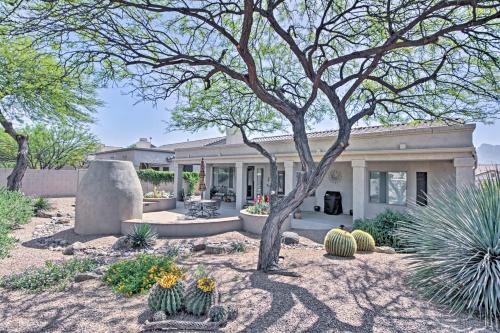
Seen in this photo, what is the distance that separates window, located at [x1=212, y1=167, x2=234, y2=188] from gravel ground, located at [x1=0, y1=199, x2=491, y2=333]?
17.1 meters

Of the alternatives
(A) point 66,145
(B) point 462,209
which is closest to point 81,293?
(B) point 462,209

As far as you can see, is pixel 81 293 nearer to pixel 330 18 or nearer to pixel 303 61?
pixel 303 61

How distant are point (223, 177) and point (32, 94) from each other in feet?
47.7

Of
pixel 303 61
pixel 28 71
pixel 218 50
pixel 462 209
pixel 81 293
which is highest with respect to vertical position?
pixel 218 50

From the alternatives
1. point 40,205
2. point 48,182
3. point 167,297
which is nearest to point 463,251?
point 167,297

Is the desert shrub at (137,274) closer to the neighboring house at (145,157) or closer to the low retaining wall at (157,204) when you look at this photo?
the low retaining wall at (157,204)

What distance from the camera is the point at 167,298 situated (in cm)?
412

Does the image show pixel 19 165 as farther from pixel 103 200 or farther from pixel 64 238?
pixel 103 200

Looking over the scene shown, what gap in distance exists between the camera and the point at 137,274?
5539 millimetres

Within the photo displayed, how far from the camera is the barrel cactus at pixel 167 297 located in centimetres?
409

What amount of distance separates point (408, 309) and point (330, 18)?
23.7 ft

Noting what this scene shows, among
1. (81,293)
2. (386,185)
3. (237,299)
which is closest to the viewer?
(237,299)

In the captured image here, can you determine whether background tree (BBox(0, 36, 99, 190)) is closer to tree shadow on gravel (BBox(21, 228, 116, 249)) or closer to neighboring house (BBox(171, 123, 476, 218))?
tree shadow on gravel (BBox(21, 228, 116, 249))

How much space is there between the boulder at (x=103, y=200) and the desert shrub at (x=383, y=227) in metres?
9.49
